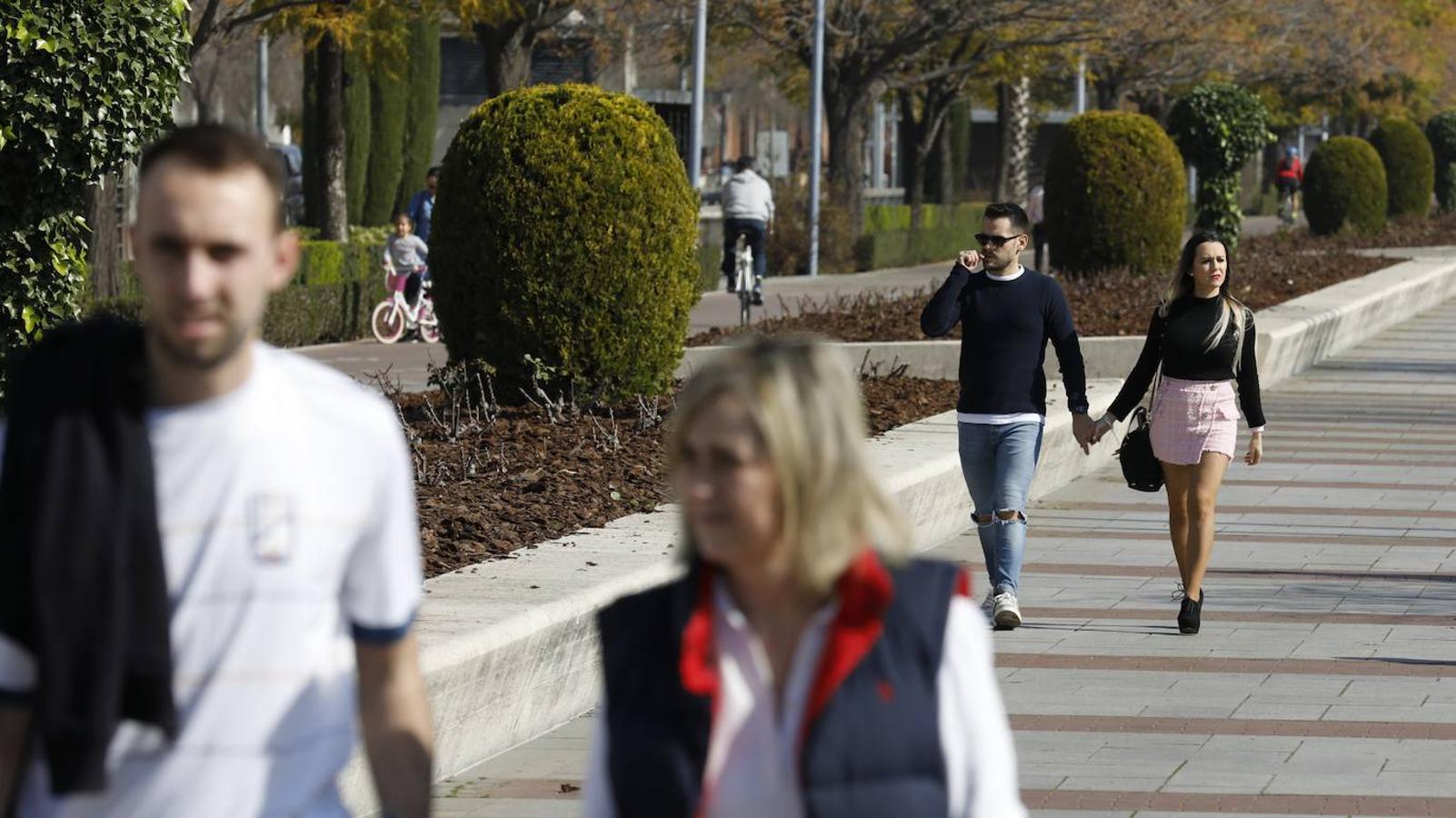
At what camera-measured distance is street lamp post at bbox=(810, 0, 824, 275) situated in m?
34.0

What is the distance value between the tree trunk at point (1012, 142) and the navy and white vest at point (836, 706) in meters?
46.2

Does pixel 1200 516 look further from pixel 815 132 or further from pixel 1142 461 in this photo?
pixel 815 132

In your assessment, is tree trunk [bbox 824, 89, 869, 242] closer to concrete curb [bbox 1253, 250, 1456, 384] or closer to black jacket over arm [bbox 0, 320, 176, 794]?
concrete curb [bbox 1253, 250, 1456, 384]

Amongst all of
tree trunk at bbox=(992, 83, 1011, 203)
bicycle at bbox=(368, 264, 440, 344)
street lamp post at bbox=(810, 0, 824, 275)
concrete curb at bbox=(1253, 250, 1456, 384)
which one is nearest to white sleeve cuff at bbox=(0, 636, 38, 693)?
concrete curb at bbox=(1253, 250, 1456, 384)

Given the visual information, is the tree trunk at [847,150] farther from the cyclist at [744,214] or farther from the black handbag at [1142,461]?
the black handbag at [1142,461]

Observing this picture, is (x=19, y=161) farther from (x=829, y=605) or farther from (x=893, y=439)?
(x=829, y=605)

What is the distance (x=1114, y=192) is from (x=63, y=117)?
644 inches

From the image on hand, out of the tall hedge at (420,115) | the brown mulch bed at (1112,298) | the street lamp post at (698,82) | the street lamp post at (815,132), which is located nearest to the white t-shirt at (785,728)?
the brown mulch bed at (1112,298)

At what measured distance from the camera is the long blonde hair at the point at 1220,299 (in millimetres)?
8766

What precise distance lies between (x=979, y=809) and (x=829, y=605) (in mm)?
305

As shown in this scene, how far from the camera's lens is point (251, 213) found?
2.77m

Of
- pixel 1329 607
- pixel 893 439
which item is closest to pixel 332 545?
pixel 1329 607

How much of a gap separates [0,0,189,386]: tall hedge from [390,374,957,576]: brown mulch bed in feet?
5.50

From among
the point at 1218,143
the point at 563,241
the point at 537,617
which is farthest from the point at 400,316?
the point at 537,617
